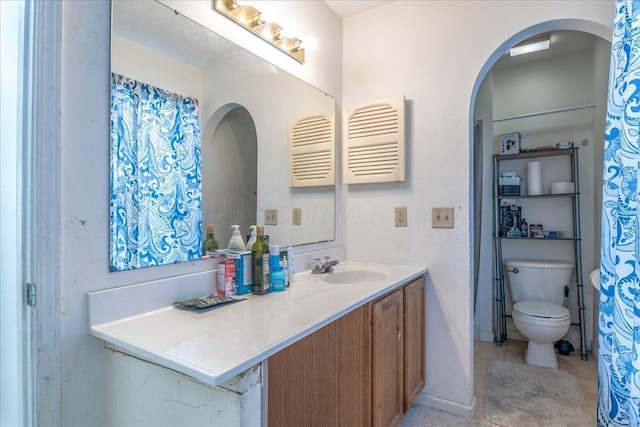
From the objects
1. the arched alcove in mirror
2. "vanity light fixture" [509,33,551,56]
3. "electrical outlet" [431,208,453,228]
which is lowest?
"electrical outlet" [431,208,453,228]

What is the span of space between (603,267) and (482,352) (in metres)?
1.70

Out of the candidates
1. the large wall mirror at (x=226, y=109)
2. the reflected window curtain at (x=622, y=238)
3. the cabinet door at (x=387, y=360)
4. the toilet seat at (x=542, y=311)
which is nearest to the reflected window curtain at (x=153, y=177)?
the large wall mirror at (x=226, y=109)

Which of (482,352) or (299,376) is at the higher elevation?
(299,376)

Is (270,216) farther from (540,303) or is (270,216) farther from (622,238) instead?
(540,303)

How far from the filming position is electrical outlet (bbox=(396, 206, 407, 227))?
2.05 meters

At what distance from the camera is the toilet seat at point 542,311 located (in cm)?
241

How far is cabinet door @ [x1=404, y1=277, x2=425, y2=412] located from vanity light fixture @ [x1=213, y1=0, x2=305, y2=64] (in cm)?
140

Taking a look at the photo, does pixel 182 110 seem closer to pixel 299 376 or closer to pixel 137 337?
pixel 137 337

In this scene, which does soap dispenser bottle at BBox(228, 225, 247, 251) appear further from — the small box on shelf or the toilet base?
the small box on shelf

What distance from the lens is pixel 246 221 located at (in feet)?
5.13

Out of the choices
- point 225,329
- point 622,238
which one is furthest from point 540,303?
point 225,329

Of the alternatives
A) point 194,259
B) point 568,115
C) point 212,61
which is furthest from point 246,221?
point 568,115

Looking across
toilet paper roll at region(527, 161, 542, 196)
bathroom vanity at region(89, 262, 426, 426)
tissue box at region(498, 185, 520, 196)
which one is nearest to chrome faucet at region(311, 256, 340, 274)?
bathroom vanity at region(89, 262, 426, 426)

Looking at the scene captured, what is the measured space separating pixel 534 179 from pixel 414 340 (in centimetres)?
197
